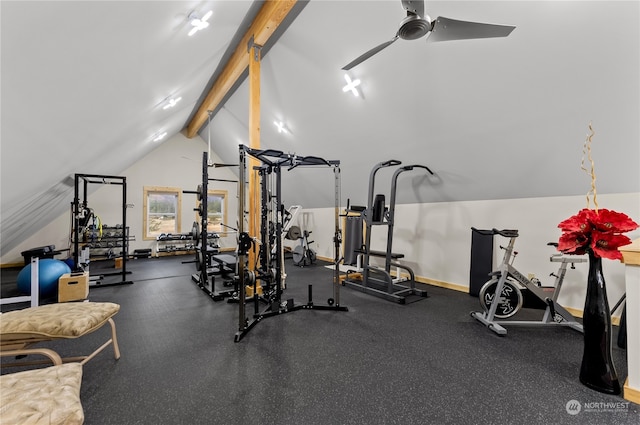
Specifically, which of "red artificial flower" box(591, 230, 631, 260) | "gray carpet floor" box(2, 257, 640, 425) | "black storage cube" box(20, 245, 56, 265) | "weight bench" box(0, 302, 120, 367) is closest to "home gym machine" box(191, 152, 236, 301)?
"gray carpet floor" box(2, 257, 640, 425)

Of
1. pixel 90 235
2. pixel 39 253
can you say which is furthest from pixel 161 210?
pixel 39 253

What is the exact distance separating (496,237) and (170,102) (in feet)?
18.6

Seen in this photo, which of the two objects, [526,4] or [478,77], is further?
[478,77]

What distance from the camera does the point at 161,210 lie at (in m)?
8.10

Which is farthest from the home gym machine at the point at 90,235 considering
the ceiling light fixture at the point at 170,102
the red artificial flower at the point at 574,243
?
the red artificial flower at the point at 574,243

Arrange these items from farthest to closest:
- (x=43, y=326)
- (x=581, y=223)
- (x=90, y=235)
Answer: (x=90, y=235)
(x=581, y=223)
(x=43, y=326)

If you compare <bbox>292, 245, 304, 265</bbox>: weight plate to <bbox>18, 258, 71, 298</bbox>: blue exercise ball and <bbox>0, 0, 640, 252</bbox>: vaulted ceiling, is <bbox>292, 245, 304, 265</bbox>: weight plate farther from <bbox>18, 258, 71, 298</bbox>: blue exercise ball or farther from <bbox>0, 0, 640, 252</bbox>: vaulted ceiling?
<bbox>18, 258, 71, 298</bbox>: blue exercise ball

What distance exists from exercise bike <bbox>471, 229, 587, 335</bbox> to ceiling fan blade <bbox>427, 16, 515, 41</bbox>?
182 cm

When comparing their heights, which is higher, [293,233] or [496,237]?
[496,237]

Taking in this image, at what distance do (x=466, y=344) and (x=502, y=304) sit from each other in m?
0.84

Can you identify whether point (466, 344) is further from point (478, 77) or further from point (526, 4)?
point (526, 4)

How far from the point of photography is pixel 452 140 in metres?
3.55

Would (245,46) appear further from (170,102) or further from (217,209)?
(217,209)

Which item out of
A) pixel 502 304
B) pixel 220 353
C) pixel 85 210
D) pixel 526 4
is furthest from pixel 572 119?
pixel 85 210
